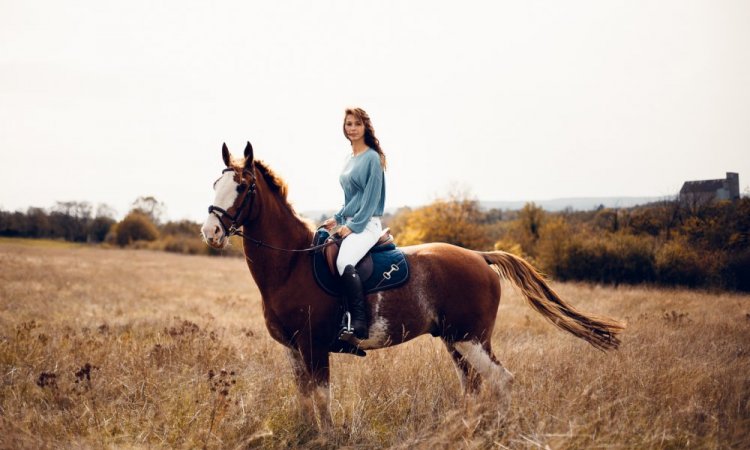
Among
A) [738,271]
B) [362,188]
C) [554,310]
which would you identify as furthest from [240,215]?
[738,271]

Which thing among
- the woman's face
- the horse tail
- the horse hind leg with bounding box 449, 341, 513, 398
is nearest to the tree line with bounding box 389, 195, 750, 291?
the horse tail

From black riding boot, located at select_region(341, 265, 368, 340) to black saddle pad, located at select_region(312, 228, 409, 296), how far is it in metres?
0.15

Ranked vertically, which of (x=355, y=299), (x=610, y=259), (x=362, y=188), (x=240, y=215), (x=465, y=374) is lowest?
(x=610, y=259)

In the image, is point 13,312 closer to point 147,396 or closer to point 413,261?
point 147,396

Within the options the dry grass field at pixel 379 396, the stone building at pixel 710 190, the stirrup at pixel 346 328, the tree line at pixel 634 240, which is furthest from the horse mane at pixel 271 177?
the tree line at pixel 634 240

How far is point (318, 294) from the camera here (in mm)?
4301

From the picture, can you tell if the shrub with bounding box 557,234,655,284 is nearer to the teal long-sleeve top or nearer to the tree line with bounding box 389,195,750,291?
the tree line with bounding box 389,195,750,291

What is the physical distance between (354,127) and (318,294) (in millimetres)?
1752

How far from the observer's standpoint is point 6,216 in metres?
48.3

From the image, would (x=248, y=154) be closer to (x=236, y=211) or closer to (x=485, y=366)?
(x=236, y=211)

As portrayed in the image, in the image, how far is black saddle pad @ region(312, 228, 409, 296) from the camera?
4359mm

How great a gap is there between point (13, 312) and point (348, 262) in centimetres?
1034

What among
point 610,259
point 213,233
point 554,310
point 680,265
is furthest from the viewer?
point 610,259

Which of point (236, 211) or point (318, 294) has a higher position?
point (236, 211)
